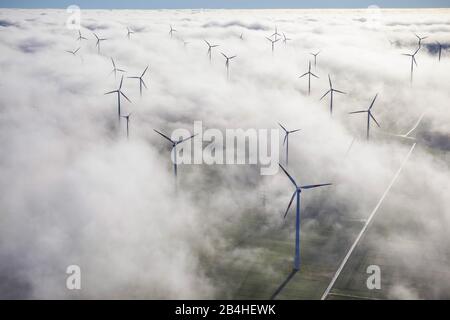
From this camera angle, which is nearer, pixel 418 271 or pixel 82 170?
pixel 418 271

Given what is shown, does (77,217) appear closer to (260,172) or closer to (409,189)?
(260,172)

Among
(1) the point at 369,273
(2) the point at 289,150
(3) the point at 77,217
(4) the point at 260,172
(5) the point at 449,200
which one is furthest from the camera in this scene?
(2) the point at 289,150

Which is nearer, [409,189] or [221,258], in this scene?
[221,258]

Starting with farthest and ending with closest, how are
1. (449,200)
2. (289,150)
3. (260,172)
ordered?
(289,150), (260,172), (449,200)

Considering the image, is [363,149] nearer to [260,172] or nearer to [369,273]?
[260,172]
